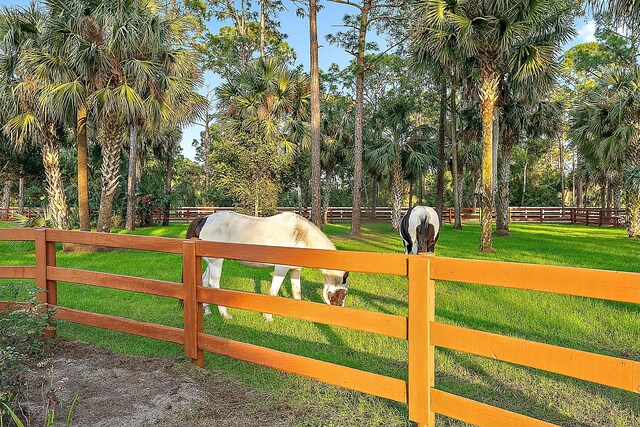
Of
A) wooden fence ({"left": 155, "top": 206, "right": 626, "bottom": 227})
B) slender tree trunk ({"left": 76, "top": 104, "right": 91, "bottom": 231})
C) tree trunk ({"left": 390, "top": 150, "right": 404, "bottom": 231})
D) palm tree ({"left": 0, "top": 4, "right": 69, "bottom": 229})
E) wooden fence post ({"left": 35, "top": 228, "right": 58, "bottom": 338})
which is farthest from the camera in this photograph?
wooden fence ({"left": 155, "top": 206, "right": 626, "bottom": 227})

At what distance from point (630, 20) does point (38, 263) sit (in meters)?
10.3

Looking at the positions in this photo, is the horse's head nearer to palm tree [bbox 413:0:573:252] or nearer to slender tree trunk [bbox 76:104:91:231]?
palm tree [bbox 413:0:573:252]

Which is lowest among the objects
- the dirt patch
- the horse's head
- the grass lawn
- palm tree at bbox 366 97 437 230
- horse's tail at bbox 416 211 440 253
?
the grass lawn

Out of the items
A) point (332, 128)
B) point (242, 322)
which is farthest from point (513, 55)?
point (332, 128)

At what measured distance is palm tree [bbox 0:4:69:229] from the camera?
1276cm

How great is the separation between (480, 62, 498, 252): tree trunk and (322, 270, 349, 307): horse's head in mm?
9357

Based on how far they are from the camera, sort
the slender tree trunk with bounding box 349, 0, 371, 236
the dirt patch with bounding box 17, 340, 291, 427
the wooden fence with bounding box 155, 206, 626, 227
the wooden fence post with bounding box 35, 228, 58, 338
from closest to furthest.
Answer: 1. the dirt patch with bounding box 17, 340, 291, 427
2. the wooden fence post with bounding box 35, 228, 58, 338
3. the slender tree trunk with bounding box 349, 0, 371, 236
4. the wooden fence with bounding box 155, 206, 626, 227

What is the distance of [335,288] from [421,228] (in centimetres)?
399

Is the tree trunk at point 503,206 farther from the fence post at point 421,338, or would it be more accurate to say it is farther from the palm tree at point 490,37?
the fence post at point 421,338

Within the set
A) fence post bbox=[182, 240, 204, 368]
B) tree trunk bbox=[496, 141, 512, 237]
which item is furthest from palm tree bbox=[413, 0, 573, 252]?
fence post bbox=[182, 240, 204, 368]

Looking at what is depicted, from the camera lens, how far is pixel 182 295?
3.91 meters

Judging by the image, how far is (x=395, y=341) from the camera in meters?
4.90

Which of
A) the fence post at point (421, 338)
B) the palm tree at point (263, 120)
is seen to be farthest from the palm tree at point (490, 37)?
the fence post at point (421, 338)

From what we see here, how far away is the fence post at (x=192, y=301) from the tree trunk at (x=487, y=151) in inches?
452
